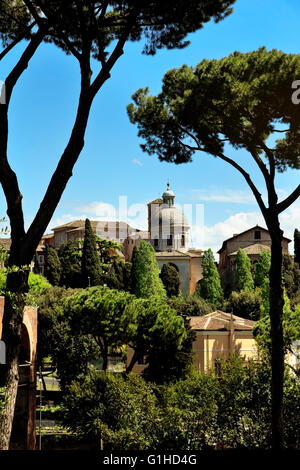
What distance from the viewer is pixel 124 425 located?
38.1 feet

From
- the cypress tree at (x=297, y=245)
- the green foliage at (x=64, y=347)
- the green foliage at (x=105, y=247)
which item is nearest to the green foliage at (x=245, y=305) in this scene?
the cypress tree at (x=297, y=245)

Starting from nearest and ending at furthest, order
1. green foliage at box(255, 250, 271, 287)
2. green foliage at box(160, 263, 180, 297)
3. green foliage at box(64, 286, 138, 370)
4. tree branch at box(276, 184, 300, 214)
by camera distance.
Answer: tree branch at box(276, 184, 300, 214) < green foliage at box(64, 286, 138, 370) < green foliage at box(255, 250, 271, 287) < green foliage at box(160, 263, 180, 297)

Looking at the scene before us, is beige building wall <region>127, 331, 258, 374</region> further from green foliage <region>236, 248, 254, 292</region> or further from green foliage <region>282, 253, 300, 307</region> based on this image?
green foliage <region>236, 248, 254, 292</region>

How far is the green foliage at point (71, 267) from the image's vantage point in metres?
50.7

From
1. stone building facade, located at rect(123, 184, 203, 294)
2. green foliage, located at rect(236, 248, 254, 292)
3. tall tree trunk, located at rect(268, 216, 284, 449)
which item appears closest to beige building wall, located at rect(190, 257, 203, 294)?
stone building facade, located at rect(123, 184, 203, 294)

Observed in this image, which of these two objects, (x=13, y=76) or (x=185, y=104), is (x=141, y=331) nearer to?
(x=185, y=104)

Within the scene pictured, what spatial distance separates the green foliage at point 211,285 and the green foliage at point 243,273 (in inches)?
80.5

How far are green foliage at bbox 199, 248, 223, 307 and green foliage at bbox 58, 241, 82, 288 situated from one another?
39.3ft

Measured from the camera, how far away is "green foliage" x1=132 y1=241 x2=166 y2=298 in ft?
159

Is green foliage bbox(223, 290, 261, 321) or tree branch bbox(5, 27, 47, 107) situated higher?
tree branch bbox(5, 27, 47, 107)

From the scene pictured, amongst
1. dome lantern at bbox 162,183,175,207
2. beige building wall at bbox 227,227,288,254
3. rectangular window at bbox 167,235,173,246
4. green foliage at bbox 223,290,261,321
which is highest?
A: dome lantern at bbox 162,183,175,207

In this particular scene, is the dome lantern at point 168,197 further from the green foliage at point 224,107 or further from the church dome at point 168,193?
the green foliage at point 224,107

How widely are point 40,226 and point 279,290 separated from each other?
4630mm

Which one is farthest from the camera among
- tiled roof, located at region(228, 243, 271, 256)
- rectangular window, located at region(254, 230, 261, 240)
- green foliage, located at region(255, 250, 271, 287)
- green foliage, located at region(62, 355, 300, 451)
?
rectangular window, located at region(254, 230, 261, 240)
